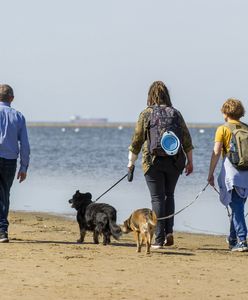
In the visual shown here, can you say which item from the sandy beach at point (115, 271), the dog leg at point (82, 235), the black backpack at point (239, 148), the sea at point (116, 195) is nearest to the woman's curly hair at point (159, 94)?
the black backpack at point (239, 148)

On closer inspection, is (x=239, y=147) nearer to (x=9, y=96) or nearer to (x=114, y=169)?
(x=9, y=96)

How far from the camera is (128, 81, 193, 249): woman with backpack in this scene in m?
9.55

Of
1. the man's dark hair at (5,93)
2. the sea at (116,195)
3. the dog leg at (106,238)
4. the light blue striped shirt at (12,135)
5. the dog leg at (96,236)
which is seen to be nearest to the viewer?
the light blue striped shirt at (12,135)

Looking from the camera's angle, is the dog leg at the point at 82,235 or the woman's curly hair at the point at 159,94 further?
the dog leg at the point at 82,235

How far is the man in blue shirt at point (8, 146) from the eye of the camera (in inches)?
396

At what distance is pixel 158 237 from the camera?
32.3 feet

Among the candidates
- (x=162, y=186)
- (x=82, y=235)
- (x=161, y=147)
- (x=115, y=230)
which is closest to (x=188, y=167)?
(x=162, y=186)

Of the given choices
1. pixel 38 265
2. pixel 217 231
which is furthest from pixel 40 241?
pixel 217 231

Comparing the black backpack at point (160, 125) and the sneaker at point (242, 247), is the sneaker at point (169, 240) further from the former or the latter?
the black backpack at point (160, 125)

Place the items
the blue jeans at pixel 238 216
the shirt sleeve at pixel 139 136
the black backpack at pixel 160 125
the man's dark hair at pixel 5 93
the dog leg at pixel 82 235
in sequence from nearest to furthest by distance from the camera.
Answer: the black backpack at pixel 160 125
the shirt sleeve at pixel 139 136
the blue jeans at pixel 238 216
the man's dark hair at pixel 5 93
the dog leg at pixel 82 235

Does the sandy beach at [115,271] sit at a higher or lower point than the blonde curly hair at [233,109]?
lower

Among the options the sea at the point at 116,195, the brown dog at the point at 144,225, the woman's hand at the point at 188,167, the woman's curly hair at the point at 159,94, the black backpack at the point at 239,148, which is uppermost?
the woman's curly hair at the point at 159,94

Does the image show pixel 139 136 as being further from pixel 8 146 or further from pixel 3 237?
pixel 3 237

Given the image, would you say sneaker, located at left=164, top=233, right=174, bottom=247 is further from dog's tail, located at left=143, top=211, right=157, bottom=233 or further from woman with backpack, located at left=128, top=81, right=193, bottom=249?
dog's tail, located at left=143, top=211, right=157, bottom=233
